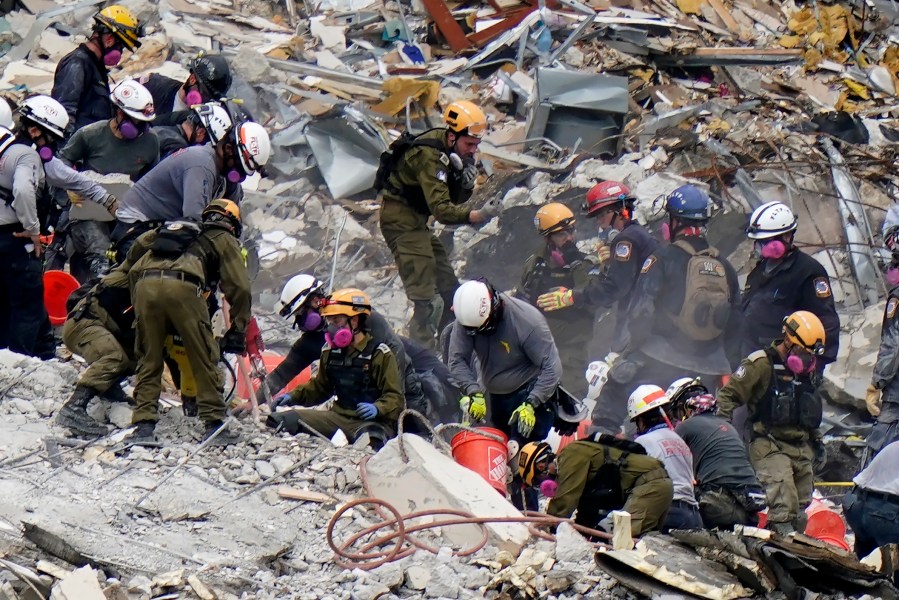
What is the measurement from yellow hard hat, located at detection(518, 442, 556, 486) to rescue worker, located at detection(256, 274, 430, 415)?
50.7 inches

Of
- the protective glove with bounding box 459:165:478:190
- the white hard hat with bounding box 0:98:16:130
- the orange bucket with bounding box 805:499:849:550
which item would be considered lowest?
the orange bucket with bounding box 805:499:849:550

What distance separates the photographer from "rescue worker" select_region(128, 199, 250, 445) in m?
7.86

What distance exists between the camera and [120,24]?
1075cm

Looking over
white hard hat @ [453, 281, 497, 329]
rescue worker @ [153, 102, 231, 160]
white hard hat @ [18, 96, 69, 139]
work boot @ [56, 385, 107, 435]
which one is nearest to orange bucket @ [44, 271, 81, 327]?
rescue worker @ [153, 102, 231, 160]

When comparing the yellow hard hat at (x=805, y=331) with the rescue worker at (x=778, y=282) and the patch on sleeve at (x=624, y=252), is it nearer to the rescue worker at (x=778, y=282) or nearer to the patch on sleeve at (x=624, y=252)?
the rescue worker at (x=778, y=282)

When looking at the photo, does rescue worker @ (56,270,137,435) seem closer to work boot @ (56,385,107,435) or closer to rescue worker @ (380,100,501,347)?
work boot @ (56,385,107,435)

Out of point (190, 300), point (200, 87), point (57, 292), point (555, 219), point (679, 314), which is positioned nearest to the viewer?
point (190, 300)

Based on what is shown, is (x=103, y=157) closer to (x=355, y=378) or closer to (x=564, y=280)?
(x=355, y=378)

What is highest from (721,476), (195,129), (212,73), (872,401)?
(195,129)

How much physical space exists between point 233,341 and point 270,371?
1685mm

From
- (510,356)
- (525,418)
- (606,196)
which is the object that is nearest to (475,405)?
(525,418)

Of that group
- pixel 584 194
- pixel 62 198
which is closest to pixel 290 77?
pixel 584 194

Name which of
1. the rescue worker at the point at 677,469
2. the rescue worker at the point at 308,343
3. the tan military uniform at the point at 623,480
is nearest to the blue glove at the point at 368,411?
the rescue worker at the point at 308,343

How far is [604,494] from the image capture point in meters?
7.59
